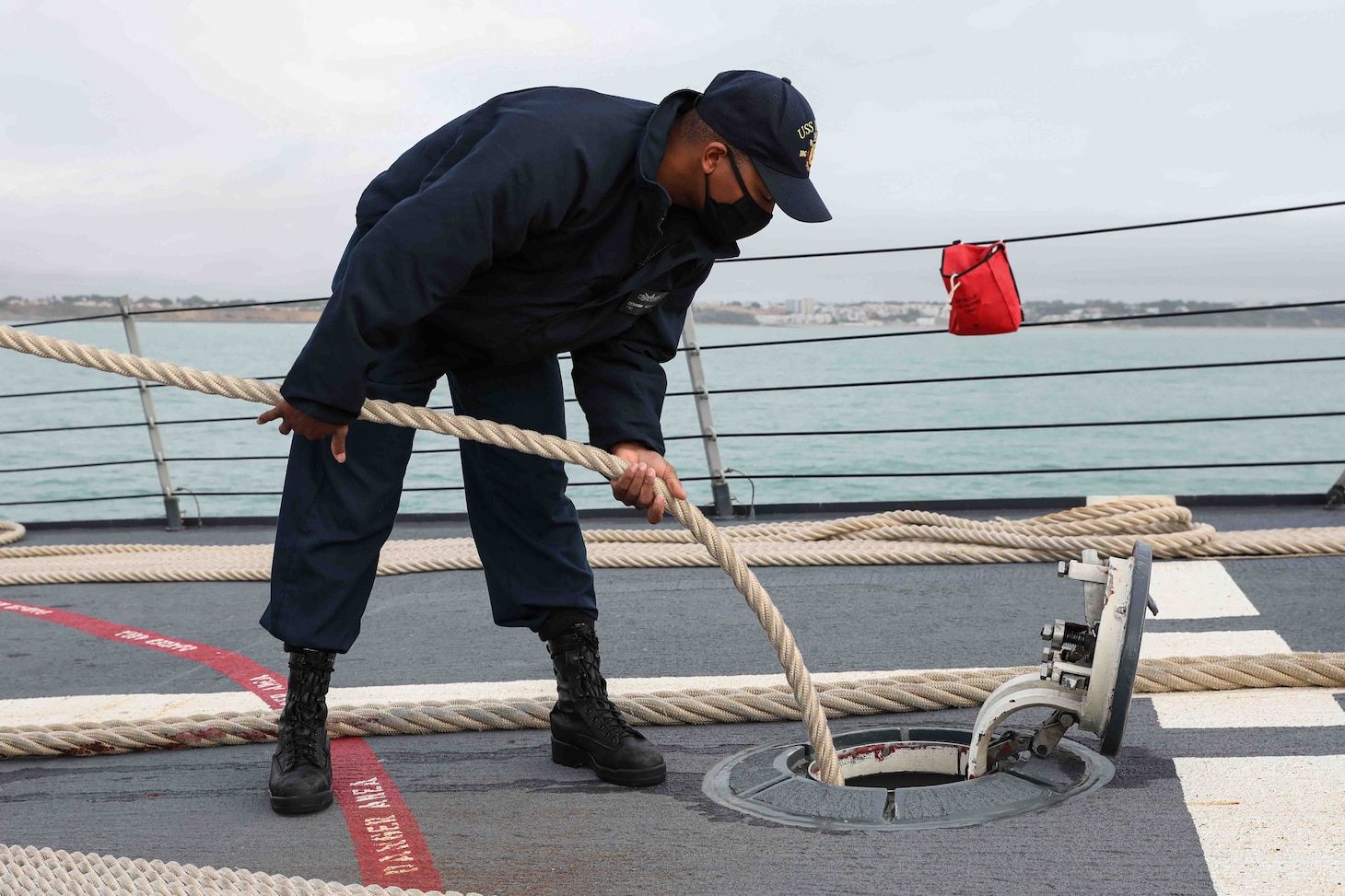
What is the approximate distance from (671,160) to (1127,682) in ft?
2.96

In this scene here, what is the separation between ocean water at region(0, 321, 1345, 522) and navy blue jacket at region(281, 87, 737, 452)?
1010 cm

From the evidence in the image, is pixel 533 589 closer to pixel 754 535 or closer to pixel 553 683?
pixel 553 683

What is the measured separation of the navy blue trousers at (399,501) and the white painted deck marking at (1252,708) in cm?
95

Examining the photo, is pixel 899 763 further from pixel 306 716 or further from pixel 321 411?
pixel 321 411

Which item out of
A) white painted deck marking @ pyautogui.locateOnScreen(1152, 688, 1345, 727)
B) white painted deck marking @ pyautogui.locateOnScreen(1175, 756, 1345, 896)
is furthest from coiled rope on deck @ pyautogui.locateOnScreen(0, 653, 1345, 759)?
white painted deck marking @ pyautogui.locateOnScreen(1175, 756, 1345, 896)

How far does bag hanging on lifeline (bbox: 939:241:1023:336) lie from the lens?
12.6 ft

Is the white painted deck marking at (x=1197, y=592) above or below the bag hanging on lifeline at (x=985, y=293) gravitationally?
below

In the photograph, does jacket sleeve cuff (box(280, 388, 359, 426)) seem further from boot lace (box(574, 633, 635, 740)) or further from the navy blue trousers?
boot lace (box(574, 633, 635, 740))

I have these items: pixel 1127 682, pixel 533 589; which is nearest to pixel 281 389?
pixel 533 589

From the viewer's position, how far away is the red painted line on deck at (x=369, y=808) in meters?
1.49

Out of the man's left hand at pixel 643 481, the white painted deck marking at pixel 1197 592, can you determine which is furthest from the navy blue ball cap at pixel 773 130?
the white painted deck marking at pixel 1197 592

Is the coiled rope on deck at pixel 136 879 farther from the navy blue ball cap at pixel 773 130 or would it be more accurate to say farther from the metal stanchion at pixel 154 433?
the metal stanchion at pixel 154 433

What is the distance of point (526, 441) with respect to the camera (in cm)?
172

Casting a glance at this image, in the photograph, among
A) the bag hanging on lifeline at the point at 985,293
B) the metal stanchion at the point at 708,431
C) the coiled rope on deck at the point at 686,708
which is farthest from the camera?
→ the metal stanchion at the point at 708,431
